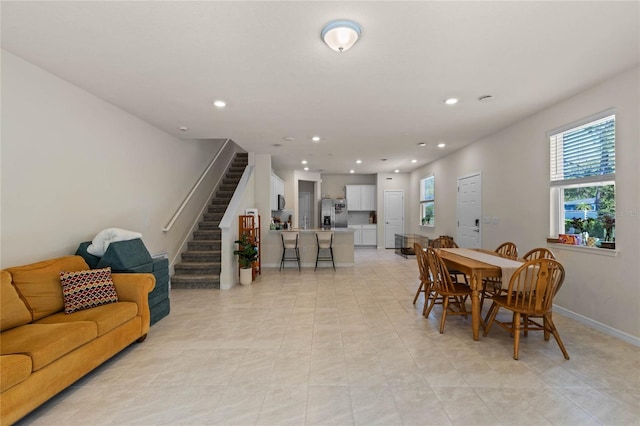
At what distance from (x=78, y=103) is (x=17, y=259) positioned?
5.73 ft

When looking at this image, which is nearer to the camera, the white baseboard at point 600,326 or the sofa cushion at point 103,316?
the sofa cushion at point 103,316

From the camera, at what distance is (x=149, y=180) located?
4.44 metres

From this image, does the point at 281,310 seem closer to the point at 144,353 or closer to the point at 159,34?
the point at 144,353

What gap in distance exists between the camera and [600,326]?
3.06 m

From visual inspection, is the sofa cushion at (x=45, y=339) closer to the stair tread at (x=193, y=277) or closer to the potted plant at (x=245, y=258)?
the stair tread at (x=193, y=277)

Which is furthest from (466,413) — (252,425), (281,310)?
(281,310)

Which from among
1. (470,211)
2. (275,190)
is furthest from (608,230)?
(275,190)

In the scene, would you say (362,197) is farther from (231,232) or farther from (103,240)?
(103,240)

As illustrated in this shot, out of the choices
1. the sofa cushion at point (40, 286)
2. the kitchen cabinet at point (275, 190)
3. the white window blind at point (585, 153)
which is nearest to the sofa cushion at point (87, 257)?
the sofa cushion at point (40, 286)

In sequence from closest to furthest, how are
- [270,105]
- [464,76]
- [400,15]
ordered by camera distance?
[400,15] < [464,76] < [270,105]

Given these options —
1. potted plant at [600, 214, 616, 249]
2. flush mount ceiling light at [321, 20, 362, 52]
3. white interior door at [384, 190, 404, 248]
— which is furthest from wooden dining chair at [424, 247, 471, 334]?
white interior door at [384, 190, 404, 248]

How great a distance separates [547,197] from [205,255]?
5.62 m

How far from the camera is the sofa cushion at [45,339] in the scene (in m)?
1.80

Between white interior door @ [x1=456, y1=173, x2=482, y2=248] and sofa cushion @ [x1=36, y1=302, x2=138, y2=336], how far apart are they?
567 centimetres
